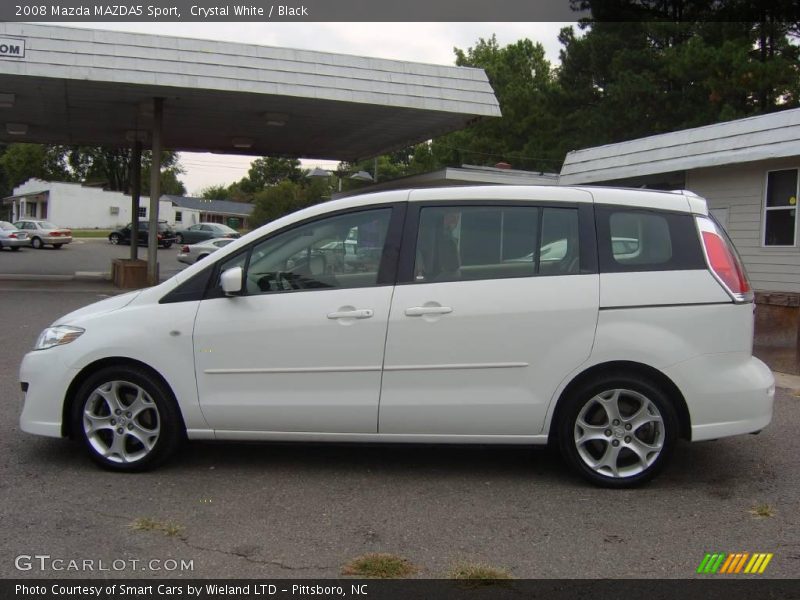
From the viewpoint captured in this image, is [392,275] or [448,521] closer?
[448,521]

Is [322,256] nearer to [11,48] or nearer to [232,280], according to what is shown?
[232,280]

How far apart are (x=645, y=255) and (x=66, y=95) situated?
14.1 meters

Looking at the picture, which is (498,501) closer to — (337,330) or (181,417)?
(337,330)

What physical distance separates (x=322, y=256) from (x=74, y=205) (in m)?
Result: 66.6

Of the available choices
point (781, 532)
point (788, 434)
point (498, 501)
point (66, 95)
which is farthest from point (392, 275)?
point (66, 95)

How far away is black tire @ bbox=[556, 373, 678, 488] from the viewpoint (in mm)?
4531

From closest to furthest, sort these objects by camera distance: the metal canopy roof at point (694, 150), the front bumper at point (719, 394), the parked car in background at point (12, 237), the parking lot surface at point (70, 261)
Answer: the front bumper at point (719, 394), the metal canopy roof at point (694, 150), the parking lot surface at point (70, 261), the parked car in background at point (12, 237)

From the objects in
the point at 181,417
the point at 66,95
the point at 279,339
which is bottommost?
the point at 181,417

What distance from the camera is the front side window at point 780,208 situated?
11680 mm

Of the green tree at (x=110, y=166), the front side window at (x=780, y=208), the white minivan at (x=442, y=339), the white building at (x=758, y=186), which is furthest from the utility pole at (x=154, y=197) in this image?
the green tree at (x=110, y=166)

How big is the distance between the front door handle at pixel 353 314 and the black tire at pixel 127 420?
117 centimetres

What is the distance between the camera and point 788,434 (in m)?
5.95

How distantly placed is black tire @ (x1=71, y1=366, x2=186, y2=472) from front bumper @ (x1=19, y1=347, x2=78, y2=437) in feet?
0.35

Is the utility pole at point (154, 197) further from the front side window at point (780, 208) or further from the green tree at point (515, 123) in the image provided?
the green tree at point (515, 123)
